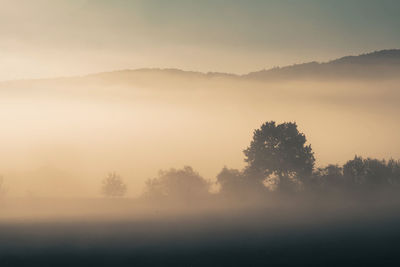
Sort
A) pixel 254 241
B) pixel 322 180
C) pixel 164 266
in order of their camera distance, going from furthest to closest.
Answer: pixel 322 180
pixel 254 241
pixel 164 266

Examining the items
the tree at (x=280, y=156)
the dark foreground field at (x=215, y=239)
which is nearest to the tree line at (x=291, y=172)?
the tree at (x=280, y=156)

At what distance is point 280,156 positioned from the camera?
14050cm

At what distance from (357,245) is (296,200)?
185 ft

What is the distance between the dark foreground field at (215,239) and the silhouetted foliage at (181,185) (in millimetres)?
42299

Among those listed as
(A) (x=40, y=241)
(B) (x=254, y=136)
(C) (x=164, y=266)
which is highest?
(B) (x=254, y=136)

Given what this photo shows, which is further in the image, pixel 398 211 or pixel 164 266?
pixel 398 211

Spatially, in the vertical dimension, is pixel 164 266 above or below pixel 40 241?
below

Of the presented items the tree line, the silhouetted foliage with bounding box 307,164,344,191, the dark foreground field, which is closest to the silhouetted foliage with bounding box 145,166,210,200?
the tree line

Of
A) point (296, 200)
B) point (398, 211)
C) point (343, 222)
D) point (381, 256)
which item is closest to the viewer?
point (381, 256)

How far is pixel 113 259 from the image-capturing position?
7019 cm

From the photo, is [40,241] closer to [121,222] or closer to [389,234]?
[121,222]

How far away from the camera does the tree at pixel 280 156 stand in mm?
139750

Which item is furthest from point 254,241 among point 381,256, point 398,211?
point 398,211

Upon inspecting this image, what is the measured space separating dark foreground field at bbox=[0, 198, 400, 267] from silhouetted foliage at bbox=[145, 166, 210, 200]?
42.3 metres
